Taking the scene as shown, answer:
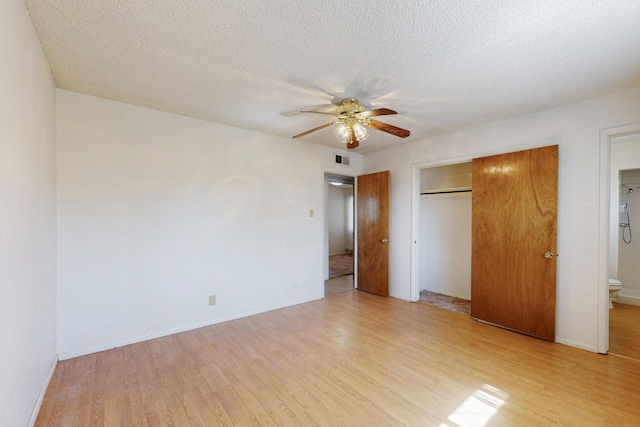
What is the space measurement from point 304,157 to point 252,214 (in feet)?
4.00

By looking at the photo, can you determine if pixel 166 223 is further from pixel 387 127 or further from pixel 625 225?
pixel 625 225

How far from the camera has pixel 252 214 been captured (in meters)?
3.62

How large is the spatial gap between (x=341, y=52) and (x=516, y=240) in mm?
2763

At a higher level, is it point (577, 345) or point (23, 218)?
point (23, 218)

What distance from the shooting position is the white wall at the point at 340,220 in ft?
28.9

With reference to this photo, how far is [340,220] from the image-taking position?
9.04 m

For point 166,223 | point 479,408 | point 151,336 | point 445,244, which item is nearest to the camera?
point 479,408

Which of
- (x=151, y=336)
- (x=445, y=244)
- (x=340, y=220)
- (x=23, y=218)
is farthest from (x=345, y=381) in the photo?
(x=340, y=220)

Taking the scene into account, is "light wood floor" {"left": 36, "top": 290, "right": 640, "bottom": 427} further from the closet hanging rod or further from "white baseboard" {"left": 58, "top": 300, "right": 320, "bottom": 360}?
the closet hanging rod

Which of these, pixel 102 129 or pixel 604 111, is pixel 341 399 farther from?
pixel 604 111

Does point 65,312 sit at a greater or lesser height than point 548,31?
lesser

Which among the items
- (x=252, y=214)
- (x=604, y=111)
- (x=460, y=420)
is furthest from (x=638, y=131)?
(x=252, y=214)

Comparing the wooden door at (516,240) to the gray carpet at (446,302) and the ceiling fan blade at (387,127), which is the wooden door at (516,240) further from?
the ceiling fan blade at (387,127)

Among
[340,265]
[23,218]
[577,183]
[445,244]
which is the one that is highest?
[577,183]
